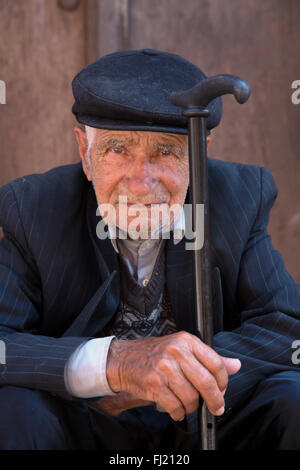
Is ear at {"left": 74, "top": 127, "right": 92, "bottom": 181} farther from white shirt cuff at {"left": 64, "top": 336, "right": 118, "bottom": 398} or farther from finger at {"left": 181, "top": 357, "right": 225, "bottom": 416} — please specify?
finger at {"left": 181, "top": 357, "right": 225, "bottom": 416}

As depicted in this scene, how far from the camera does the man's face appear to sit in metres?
1.71

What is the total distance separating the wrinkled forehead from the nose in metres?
0.05

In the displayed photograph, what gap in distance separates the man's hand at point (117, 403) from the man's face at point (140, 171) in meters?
0.40

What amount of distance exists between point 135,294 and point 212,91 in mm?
743

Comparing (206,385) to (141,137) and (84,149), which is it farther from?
(84,149)

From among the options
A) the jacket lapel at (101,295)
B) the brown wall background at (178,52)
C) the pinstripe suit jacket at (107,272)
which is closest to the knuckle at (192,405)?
the pinstripe suit jacket at (107,272)

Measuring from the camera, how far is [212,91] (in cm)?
127

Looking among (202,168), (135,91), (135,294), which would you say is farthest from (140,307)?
(202,168)

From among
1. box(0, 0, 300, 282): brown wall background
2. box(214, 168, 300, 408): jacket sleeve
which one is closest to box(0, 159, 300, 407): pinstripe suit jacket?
box(214, 168, 300, 408): jacket sleeve

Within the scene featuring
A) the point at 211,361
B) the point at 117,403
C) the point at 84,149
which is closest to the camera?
the point at 211,361

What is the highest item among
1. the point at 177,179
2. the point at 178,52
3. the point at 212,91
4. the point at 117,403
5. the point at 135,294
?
the point at 178,52

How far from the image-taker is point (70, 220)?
1.91 metres

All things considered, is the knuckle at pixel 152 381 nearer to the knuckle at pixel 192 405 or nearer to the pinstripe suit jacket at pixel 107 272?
the knuckle at pixel 192 405

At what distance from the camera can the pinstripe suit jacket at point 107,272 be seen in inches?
69.1
